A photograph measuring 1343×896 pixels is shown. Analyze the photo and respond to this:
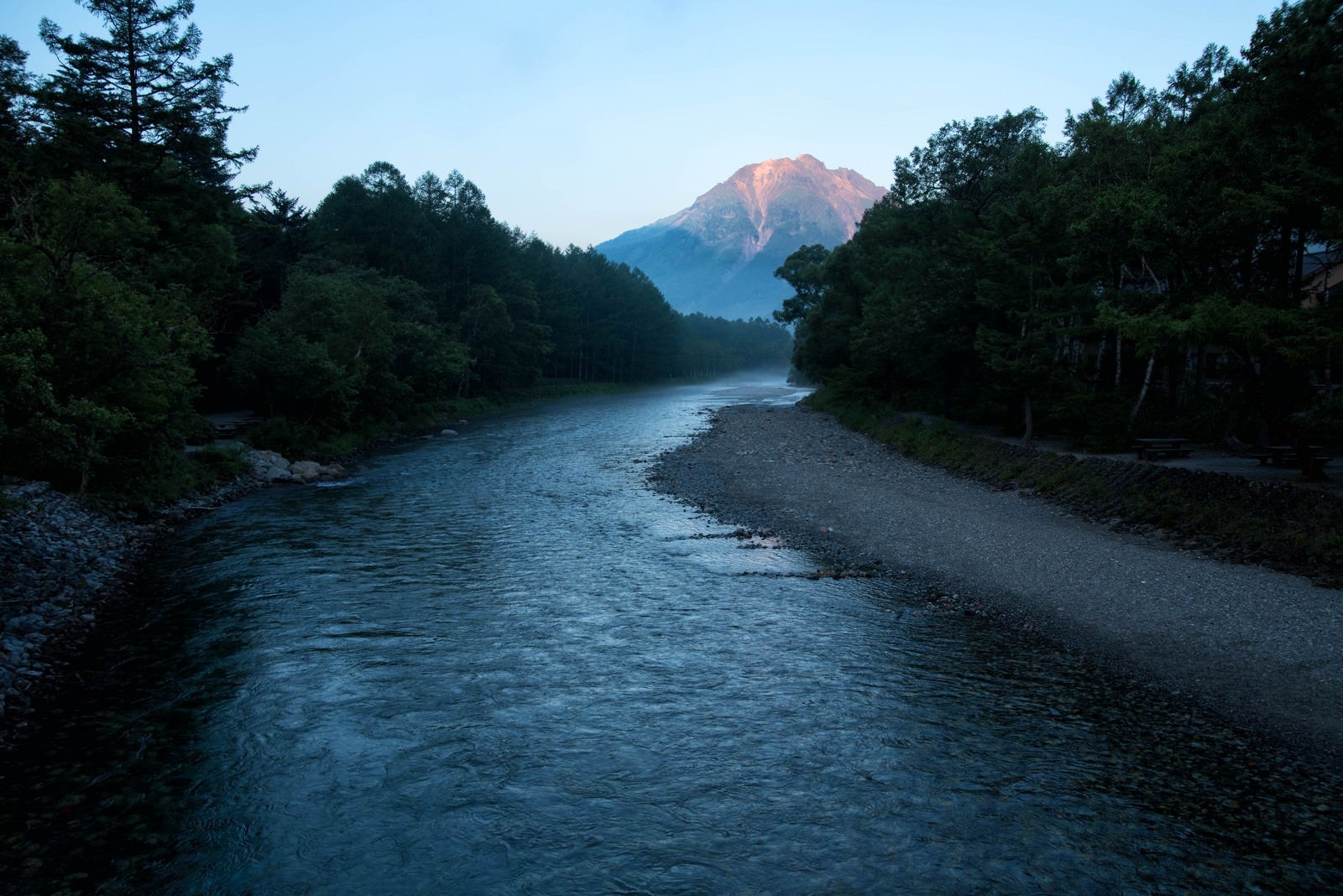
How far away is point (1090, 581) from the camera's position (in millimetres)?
15602

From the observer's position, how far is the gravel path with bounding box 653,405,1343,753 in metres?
11.1

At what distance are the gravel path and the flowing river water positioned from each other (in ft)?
3.44

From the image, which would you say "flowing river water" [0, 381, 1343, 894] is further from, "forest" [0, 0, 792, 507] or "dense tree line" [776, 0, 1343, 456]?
"dense tree line" [776, 0, 1343, 456]

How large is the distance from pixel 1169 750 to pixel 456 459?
31.9 metres

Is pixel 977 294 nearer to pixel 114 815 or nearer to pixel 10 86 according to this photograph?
A: pixel 114 815

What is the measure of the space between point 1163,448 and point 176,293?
3375 cm

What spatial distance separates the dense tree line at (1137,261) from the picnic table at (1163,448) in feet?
6.84

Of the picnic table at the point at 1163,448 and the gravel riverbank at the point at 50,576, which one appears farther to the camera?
the picnic table at the point at 1163,448

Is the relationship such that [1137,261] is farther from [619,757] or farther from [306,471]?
[306,471]

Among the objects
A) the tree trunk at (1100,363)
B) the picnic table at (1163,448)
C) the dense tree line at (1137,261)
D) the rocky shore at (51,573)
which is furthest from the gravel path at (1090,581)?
the rocky shore at (51,573)

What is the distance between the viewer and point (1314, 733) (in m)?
9.70

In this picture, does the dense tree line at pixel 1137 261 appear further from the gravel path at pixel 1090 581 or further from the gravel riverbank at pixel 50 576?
the gravel riverbank at pixel 50 576

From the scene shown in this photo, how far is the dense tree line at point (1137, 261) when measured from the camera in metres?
→ 17.1

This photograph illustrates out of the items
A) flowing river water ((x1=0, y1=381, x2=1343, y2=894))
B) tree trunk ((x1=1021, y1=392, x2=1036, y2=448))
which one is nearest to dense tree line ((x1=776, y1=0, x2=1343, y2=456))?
tree trunk ((x1=1021, y1=392, x2=1036, y2=448))
